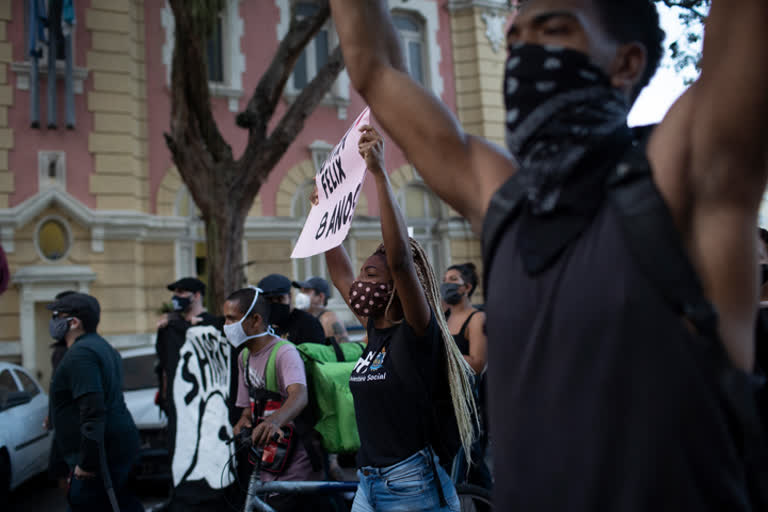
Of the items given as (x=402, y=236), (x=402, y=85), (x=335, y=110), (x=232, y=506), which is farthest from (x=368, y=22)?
(x=335, y=110)

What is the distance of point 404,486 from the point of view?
2660 mm

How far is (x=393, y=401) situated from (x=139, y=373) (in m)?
5.81

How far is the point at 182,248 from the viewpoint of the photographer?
1377 cm

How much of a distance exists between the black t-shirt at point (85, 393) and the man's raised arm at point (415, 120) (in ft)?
12.7

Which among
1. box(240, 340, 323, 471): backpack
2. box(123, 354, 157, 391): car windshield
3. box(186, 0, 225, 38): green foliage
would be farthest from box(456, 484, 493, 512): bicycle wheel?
box(186, 0, 225, 38): green foliage

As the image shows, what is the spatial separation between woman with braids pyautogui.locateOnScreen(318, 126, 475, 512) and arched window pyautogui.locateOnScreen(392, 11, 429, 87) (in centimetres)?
1420

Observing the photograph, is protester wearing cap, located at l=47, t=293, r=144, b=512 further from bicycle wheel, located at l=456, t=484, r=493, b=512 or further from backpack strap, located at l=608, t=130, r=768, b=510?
backpack strap, located at l=608, t=130, r=768, b=510

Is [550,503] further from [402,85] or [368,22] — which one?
[368,22]

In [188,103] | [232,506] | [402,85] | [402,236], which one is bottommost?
[232,506]

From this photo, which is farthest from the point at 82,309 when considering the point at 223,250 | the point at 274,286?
Answer: the point at 223,250

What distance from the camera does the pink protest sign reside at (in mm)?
2654

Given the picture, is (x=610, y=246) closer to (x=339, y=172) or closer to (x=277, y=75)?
(x=339, y=172)

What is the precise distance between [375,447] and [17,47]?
13.0m

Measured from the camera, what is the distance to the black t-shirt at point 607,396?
937 millimetres
